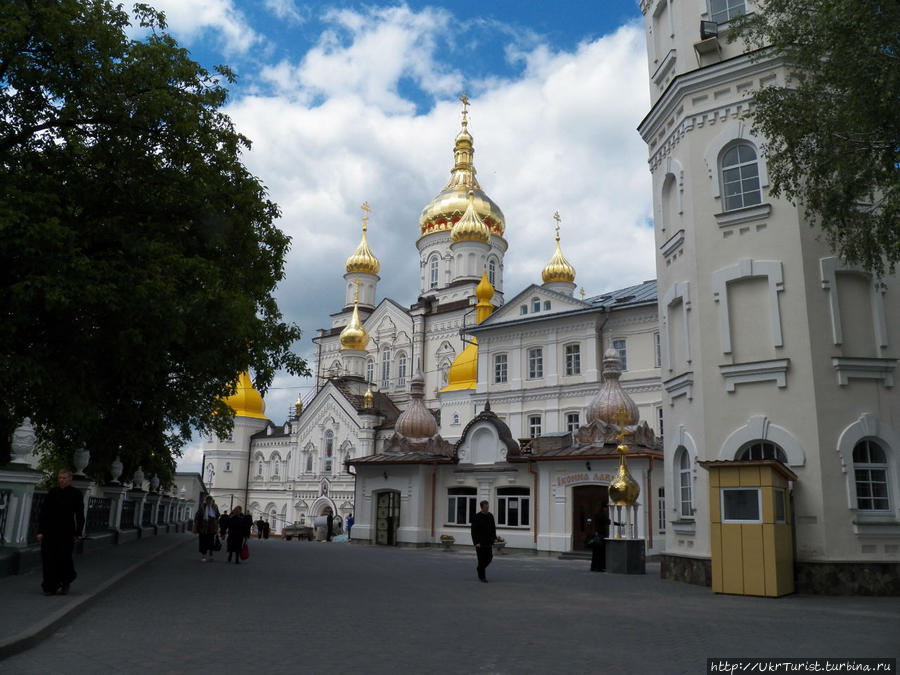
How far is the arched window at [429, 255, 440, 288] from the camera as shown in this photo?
194ft

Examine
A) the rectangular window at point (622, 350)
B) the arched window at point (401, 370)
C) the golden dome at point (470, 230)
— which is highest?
the golden dome at point (470, 230)

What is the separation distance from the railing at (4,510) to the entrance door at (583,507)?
18.4 metres

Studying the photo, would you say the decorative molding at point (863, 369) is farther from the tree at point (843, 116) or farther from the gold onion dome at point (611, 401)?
the gold onion dome at point (611, 401)

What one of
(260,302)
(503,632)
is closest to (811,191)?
(503,632)

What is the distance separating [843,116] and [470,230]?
148ft

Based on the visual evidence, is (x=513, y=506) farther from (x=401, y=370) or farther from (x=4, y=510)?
(x=401, y=370)

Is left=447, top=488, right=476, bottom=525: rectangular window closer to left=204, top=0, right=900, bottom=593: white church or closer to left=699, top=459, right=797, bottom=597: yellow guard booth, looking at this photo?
left=204, top=0, right=900, bottom=593: white church

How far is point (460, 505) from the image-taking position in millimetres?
29641

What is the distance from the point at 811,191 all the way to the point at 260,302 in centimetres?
1107

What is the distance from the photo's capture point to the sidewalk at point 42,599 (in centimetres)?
708

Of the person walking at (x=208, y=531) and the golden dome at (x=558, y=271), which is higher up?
the golden dome at (x=558, y=271)

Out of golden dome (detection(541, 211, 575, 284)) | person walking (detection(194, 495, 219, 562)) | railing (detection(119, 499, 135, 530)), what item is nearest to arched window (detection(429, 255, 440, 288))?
golden dome (detection(541, 211, 575, 284))

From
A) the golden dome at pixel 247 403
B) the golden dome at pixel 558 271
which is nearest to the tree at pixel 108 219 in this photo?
the golden dome at pixel 558 271

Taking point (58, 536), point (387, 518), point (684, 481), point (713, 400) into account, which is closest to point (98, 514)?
point (58, 536)
